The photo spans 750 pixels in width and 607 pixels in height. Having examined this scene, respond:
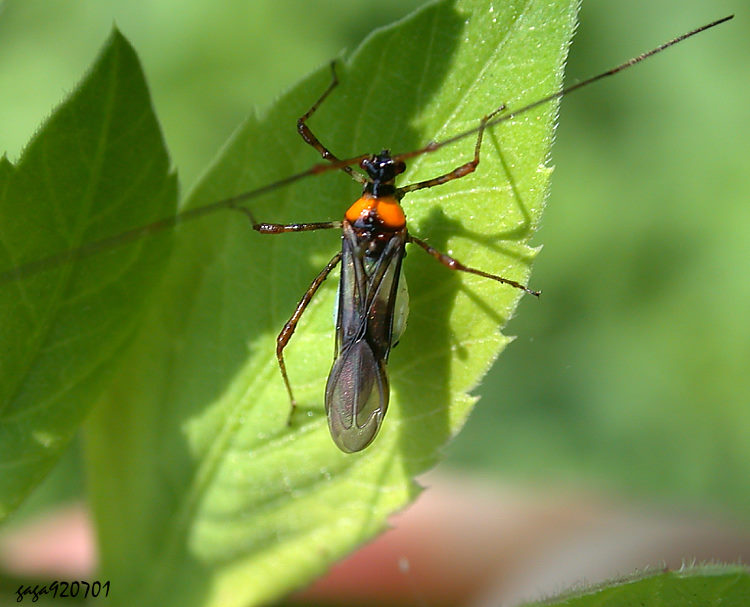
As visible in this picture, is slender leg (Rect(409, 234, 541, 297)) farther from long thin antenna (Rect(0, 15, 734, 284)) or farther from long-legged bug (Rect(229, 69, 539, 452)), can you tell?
long thin antenna (Rect(0, 15, 734, 284))

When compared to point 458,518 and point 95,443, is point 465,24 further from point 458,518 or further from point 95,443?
point 458,518

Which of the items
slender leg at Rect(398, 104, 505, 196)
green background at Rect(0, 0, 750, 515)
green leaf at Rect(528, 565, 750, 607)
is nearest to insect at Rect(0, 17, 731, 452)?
slender leg at Rect(398, 104, 505, 196)

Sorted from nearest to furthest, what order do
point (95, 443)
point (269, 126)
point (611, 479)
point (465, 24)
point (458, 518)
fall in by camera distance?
point (465, 24) → point (269, 126) → point (95, 443) → point (611, 479) → point (458, 518)

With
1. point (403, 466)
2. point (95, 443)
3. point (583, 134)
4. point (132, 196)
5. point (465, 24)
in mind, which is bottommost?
point (403, 466)

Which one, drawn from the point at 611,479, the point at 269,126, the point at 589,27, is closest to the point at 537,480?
the point at 611,479

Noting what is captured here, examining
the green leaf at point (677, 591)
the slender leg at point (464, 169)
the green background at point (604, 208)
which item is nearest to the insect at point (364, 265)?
the slender leg at point (464, 169)

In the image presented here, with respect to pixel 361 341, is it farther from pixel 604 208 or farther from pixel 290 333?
pixel 604 208

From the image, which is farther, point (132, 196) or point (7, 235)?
point (132, 196)
